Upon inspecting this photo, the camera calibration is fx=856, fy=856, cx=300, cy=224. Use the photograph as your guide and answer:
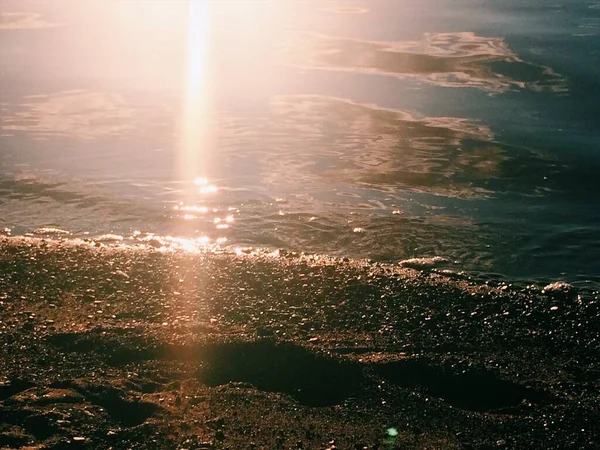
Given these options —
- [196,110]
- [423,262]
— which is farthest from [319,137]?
[423,262]

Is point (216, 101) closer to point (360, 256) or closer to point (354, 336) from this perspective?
A: point (360, 256)

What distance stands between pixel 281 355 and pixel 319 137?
177 inches

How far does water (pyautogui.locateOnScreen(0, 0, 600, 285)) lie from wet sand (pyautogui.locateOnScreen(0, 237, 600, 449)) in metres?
0.55

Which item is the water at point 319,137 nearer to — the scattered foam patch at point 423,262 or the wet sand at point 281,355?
the scattered foam patch at point 423,262

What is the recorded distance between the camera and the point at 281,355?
14.2ft

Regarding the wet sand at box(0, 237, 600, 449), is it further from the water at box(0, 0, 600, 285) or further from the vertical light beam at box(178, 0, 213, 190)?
the vertical light beam at box(178, 0, 213, 190)

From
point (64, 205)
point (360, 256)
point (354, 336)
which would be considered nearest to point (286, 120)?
point (64, 205)

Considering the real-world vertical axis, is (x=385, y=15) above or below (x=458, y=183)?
above

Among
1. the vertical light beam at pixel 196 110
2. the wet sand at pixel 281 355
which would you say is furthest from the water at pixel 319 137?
the wet sand at pixel 281 355

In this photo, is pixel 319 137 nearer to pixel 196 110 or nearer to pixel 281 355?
pixel 196 110

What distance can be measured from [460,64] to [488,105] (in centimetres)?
207

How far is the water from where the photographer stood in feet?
19.9

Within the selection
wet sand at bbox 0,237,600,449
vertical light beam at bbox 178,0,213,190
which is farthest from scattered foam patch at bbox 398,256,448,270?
vertical light beam at bbox 178,0,213,190

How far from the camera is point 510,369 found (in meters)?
4.19
